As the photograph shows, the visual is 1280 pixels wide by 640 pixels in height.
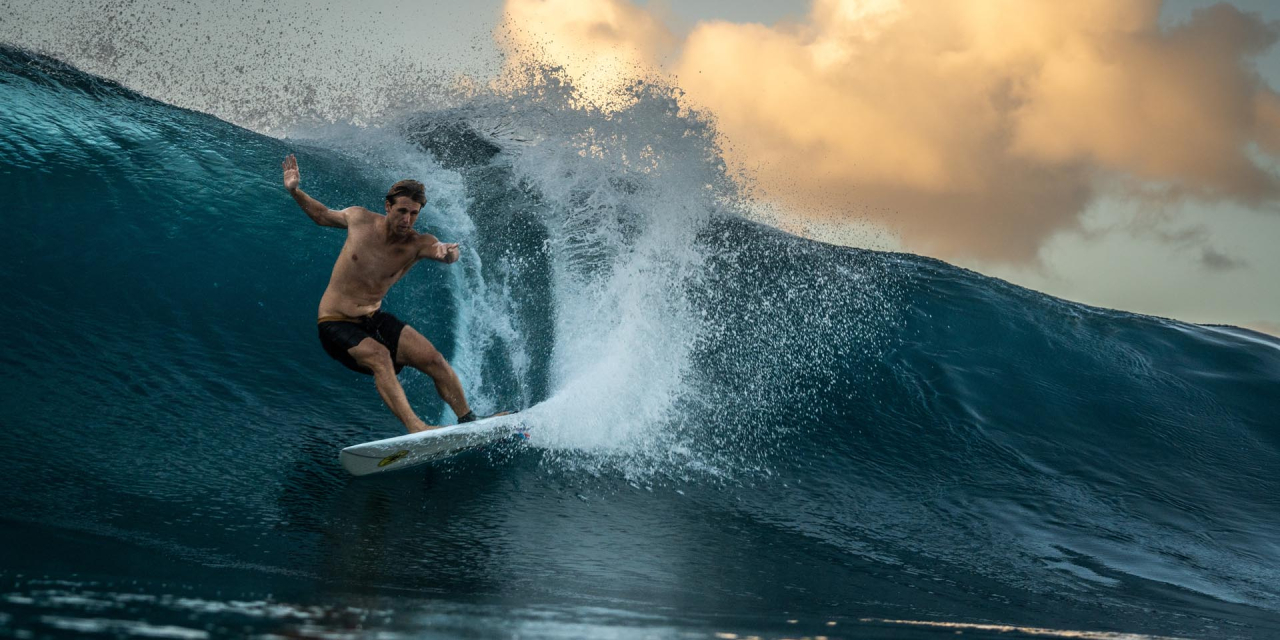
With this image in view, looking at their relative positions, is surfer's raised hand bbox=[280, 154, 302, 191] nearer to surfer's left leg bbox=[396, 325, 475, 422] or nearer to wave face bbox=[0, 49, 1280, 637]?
surfer's left leg bbox=[396, 325, 475, 422]

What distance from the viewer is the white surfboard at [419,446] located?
384 centimetres

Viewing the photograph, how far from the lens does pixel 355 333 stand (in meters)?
4.13

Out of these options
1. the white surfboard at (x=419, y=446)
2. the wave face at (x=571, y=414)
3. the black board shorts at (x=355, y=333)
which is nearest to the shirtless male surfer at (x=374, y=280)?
the black board shorts at (x=355, y=333)

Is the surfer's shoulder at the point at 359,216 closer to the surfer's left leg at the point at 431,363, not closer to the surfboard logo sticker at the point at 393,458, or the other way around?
the surfer's left leg at the point at 431,363

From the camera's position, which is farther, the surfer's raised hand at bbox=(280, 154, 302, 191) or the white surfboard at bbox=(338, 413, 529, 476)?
the surfer's raised hand at bbox=(280, 154, 302, 191)

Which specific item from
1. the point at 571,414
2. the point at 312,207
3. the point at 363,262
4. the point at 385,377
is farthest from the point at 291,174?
the point at 571,414

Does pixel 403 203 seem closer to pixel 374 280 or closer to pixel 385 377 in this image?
pixel 374 280

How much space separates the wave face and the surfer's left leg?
0.32 metres

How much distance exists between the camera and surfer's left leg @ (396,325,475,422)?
169 inches

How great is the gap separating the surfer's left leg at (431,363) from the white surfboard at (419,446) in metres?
0.15

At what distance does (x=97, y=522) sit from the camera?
112 inches

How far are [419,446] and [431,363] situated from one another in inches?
20.5

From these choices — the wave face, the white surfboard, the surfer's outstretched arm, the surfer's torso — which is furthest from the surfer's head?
the wave face

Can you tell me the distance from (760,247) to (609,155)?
108 inches
